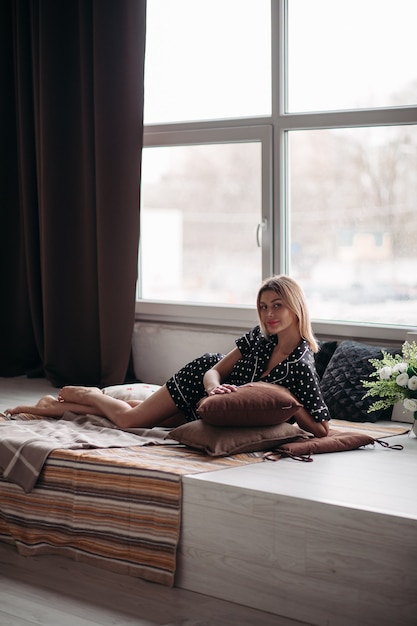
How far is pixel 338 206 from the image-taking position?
3.97 m

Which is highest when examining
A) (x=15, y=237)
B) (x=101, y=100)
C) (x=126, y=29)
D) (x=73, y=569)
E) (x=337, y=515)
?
(x=126, y=29)

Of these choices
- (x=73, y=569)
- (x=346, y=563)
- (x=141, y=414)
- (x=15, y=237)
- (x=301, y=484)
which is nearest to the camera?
(x=346, y=563)

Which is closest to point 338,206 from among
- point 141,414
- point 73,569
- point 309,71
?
point 309,71

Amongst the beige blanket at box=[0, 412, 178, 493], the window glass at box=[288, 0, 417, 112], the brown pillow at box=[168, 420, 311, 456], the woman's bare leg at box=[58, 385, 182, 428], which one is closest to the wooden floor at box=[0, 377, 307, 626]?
the beige blanket at box=[0, 412, 178, 493]

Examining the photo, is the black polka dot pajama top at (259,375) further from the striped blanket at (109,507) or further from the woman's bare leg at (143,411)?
the striped blanket at (109,507)

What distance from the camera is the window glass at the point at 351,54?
3764 mm

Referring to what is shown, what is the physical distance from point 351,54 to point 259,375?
1.48 m

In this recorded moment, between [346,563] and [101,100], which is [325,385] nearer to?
[346,563]

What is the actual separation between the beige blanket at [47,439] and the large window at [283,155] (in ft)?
3.45

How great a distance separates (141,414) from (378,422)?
0.90m

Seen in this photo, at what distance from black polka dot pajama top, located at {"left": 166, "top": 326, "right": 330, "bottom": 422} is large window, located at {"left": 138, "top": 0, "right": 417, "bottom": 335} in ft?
2.14

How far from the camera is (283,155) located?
4098 millimetres

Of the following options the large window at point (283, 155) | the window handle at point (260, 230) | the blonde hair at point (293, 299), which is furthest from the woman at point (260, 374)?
the window handle at point (260, 230)

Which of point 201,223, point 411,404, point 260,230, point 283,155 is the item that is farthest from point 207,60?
point 411,404
